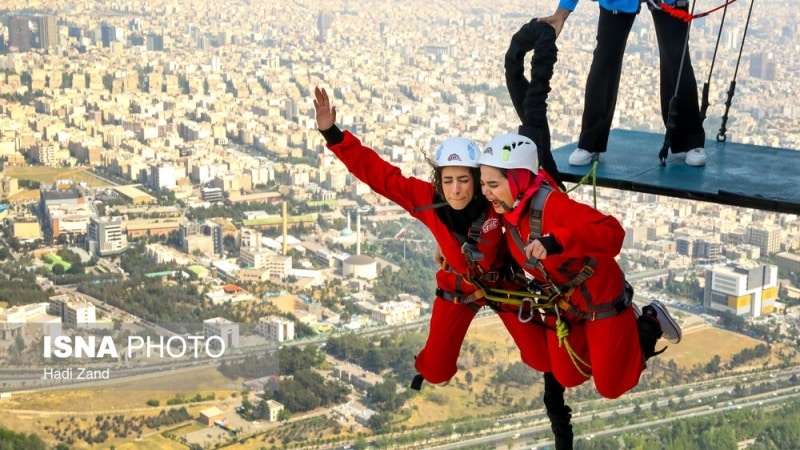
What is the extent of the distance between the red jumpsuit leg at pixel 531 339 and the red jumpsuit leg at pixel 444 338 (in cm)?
11

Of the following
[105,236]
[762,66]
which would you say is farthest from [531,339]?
[762,66]

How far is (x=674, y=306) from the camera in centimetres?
1795

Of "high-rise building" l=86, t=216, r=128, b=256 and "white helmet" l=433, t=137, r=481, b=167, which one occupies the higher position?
"white helmet" l=433, t=137, r=481, b=167

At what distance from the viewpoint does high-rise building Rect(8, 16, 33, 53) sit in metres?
31.6

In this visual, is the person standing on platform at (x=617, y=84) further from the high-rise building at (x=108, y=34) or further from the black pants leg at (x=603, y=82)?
the high-rise building at (x=108, y=34)

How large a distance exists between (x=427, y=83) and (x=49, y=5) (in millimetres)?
10668

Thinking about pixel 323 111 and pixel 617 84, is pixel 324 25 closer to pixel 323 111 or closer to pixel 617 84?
pixel 617 84

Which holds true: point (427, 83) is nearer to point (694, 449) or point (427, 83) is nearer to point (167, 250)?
point (167, 250)

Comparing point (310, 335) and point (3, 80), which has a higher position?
point (3, 80)

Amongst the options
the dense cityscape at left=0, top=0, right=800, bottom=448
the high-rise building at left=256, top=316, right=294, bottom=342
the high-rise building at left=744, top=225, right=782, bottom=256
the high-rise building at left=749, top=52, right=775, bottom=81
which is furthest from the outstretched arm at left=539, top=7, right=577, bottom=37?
the high-rise building at left=749, top=52, right=775, bottom=81

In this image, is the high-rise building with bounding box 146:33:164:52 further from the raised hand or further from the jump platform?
the raised hand

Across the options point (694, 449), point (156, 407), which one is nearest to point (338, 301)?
point (156, 407)

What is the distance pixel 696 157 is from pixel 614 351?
0.89m

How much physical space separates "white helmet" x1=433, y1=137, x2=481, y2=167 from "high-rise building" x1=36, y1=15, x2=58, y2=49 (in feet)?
101
